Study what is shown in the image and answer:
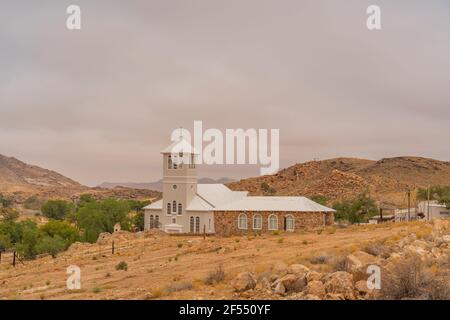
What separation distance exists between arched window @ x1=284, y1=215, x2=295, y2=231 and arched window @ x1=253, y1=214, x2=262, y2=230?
216 cm

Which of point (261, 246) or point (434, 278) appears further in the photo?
point (261, 246)

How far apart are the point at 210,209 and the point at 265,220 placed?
17.7 feet

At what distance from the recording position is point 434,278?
15.0 m

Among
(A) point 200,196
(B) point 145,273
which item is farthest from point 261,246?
(A) point 200,196

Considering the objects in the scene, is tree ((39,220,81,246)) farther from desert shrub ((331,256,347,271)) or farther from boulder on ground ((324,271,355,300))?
boulder on ground ((324,271,355,300))

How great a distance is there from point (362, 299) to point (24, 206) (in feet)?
367

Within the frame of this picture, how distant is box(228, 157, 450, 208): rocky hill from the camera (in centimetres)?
9950

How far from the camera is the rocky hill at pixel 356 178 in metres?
99.5

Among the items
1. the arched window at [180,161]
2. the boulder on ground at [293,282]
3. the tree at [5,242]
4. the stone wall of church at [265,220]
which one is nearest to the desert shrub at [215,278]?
the boulder on ground at [293,282]

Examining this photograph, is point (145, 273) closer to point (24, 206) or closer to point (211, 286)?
point (211, 286)

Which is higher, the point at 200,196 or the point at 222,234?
the point at 200,196

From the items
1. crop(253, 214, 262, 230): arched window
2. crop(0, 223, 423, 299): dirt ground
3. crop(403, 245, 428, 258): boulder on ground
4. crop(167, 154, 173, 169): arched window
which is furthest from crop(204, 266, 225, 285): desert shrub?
crop(167, 154, 173, 169): arched window

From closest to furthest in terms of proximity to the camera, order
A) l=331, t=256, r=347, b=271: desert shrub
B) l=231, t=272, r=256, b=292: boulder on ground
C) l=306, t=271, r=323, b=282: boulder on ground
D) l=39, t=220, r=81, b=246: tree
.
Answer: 1. l=306, t=271, r=323, b=282: boulder on ground
2. l=231, t=272, r=256, b=292: boulder on ground
3. l=331, t=256, r=347, b=271: desert shrub
4. l=39, t=220, r=81, b=246: tree
